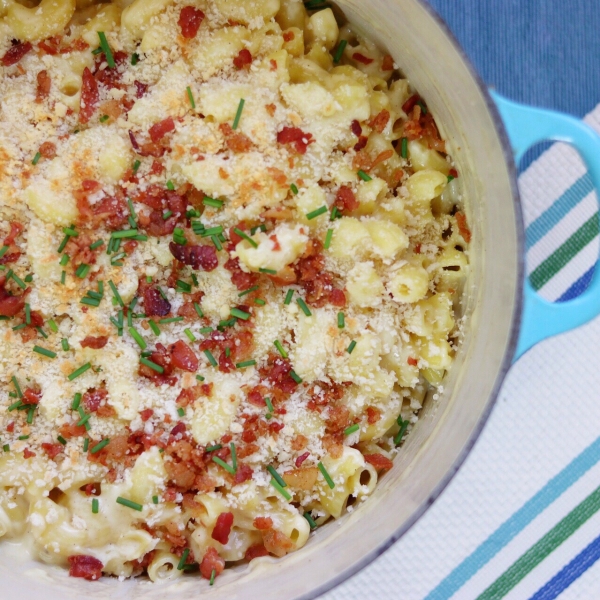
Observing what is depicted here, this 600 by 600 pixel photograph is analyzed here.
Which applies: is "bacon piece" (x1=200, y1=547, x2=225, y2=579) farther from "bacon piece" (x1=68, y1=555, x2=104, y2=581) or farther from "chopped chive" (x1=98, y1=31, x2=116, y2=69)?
"chopped chive" (x1=98, y1=31, x2=116, y2=69)

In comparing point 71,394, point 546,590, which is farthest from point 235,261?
point 546,590

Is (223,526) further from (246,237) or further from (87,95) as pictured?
(87,95)

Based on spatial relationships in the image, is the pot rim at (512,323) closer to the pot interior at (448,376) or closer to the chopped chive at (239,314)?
the pot interior at (448,376)

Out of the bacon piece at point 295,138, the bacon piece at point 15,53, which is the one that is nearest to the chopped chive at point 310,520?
the bacon piece at point 295,138

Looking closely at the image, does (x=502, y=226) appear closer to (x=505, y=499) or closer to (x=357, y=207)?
(x=357, y=207)

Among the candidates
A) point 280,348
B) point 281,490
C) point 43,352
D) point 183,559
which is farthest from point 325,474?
point 43,352
